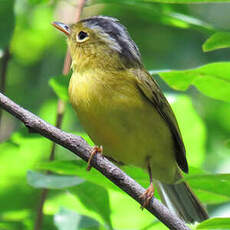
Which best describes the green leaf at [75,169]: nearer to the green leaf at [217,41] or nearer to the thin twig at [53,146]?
the thin twig at [53,146]

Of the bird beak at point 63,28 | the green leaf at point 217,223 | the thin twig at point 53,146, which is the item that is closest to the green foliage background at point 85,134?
the green leaf at point 217,223

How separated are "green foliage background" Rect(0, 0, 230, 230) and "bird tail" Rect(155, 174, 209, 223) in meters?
0.19

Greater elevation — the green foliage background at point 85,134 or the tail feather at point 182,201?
the green foliage background at point 85,134

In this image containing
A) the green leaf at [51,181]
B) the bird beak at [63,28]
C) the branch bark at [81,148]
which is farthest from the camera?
the bird beak at [63,28]

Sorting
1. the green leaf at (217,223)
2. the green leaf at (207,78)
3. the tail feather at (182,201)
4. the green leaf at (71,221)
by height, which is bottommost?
the tail feather at (182,201)

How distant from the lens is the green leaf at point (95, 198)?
372 cm

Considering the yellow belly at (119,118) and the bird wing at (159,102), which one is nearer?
the yellow belly at (119,118)

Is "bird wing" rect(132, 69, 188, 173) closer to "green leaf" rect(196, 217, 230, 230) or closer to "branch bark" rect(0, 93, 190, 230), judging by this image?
"branch bark" rect(0, 93, 190, 230)

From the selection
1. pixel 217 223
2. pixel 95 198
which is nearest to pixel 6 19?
pixel 95 198

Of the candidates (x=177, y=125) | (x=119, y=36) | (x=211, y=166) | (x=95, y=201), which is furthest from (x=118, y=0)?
(x=211, y=166)

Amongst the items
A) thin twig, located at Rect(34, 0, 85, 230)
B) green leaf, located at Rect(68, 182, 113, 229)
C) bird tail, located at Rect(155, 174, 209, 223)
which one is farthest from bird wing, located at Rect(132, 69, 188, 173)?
green leaf, located at Rect(68, 182, 113, 229)

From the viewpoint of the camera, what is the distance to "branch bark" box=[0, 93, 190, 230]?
2.74 meters

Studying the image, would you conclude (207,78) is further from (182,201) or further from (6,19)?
(182,201)

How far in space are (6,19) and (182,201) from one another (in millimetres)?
2164
